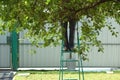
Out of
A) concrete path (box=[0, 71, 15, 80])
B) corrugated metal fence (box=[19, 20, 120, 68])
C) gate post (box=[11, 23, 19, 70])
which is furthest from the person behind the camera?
corrugated metal fence (box=[19, 20, 120, 68])

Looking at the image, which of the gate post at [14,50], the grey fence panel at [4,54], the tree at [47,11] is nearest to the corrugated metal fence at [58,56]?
the gate post at [14,50]

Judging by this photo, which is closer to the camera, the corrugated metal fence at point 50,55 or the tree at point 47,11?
the tree at point 47,11

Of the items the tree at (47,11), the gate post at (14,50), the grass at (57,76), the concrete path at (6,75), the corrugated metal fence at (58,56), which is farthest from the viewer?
the corrugated metal fence at (58,56)

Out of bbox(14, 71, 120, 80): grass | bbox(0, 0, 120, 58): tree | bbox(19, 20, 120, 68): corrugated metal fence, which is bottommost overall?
bbox(14, 71, 120, 80): grass

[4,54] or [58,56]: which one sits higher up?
[4,54]

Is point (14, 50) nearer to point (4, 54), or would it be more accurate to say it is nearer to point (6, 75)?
point (4, 54)

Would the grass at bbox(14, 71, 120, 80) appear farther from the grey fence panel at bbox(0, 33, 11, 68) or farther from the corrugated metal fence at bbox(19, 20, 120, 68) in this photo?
the grey fence panel at bbox(0, 33, 11, 68)

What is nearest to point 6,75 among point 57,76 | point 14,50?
point 14,50

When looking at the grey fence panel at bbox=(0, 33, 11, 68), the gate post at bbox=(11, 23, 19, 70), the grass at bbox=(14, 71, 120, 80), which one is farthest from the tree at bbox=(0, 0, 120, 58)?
the grey fence panel at bbox=(0, 33, 11, 68)

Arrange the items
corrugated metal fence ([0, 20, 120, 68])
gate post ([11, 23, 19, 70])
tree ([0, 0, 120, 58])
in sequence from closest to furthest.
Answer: tree ([0, 0, 120, 58]) < gate post ([11, 23, 19, 70]) < corrugated metal fence ([0, 20, 120, 68])

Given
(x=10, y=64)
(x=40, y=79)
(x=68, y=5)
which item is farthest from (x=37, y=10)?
(x=10, y=64)

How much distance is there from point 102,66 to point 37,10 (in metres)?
9.43

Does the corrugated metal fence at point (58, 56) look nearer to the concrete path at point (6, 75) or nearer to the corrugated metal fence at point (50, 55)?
the corrugated metal fence at point (50, 55)

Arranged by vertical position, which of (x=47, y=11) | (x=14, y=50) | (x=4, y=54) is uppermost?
(x=47, y=11)
